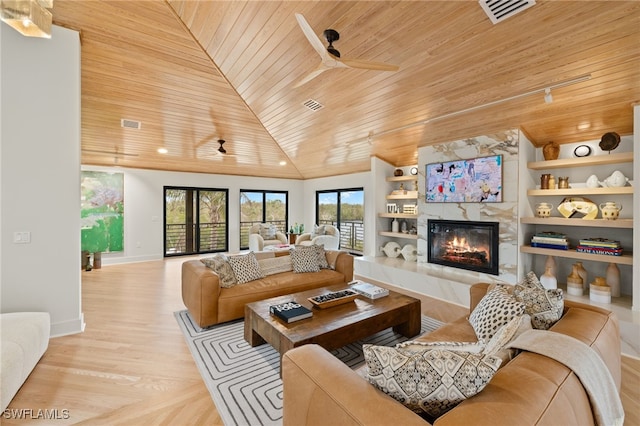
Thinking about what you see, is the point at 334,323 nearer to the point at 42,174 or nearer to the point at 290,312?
the point at 290,312

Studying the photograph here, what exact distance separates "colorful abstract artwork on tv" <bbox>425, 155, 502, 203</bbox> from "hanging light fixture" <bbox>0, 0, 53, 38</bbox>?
16.6ft

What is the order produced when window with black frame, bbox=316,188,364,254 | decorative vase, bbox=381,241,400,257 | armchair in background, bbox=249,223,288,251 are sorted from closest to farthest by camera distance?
decorative vase, bbox=381,241,400,257 < armchair in background, bbox=249,223,288,251 < window with black frame, bbox=316,188,364,254

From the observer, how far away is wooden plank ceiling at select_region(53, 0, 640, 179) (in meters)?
2.43

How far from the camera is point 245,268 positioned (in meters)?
3.65

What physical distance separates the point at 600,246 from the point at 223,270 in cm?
458

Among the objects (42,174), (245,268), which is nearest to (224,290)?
(245,268)

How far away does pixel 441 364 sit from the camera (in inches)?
43.1

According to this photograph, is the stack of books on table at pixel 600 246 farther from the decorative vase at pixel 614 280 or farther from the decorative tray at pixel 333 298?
the decorative tray at pixel 333 298

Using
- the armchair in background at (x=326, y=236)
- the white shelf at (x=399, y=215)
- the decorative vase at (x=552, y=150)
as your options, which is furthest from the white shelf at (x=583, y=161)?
the armchair in background at (x=326, y=236)

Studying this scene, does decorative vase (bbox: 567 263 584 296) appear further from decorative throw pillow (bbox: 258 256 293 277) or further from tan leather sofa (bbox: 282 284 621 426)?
decorative throw pillow (bbox: 258 256 293 277)

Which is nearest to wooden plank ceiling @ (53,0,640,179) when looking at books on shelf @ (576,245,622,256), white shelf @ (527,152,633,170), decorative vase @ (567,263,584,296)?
white shelf @ (527,152,633,170)

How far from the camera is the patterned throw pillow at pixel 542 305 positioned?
1.81 metres

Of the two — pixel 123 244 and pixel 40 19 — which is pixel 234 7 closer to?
pixel 40 19

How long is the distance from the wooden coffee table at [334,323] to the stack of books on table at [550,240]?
2.27m
